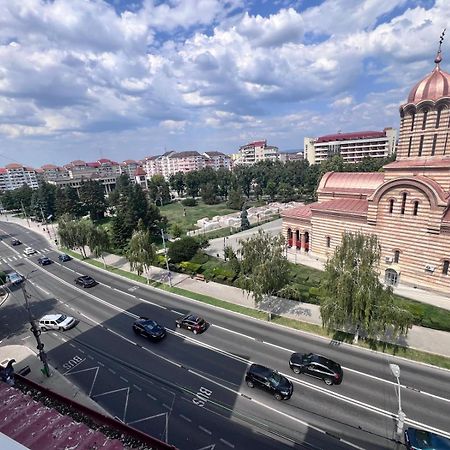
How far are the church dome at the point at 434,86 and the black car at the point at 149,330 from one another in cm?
3946

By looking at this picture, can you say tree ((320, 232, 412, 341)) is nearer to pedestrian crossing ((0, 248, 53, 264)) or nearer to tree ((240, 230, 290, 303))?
tree ((240, 230, 290, 303))

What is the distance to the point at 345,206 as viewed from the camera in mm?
40812

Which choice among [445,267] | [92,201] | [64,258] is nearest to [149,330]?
[445,267]

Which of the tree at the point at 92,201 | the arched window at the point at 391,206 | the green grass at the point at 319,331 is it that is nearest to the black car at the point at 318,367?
the green grass at the point at 319,331

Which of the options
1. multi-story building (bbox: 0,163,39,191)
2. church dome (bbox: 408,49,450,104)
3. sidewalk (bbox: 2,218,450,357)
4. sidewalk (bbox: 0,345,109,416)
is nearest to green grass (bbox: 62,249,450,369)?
sidewalk (bbox: 2,218,450,357)

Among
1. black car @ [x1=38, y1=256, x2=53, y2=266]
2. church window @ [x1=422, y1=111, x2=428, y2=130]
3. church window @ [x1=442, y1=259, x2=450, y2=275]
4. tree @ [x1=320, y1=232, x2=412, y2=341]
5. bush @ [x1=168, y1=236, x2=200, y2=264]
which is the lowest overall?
black car @ [x1=38, y1=256, x2=53, y2=266]

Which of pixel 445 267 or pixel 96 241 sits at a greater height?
pixel 96 241

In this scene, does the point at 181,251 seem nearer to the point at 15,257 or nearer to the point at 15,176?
the point at 15,257

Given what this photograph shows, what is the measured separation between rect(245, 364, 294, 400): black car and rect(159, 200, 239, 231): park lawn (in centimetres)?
5520

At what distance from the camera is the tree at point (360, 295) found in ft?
68.9

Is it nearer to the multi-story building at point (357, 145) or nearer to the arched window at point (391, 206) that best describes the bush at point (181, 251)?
the arched window at point (391, 206)

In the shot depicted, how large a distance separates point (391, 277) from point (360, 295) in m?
18.5

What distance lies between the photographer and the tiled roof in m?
38.8

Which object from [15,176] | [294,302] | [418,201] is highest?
[15,176]
